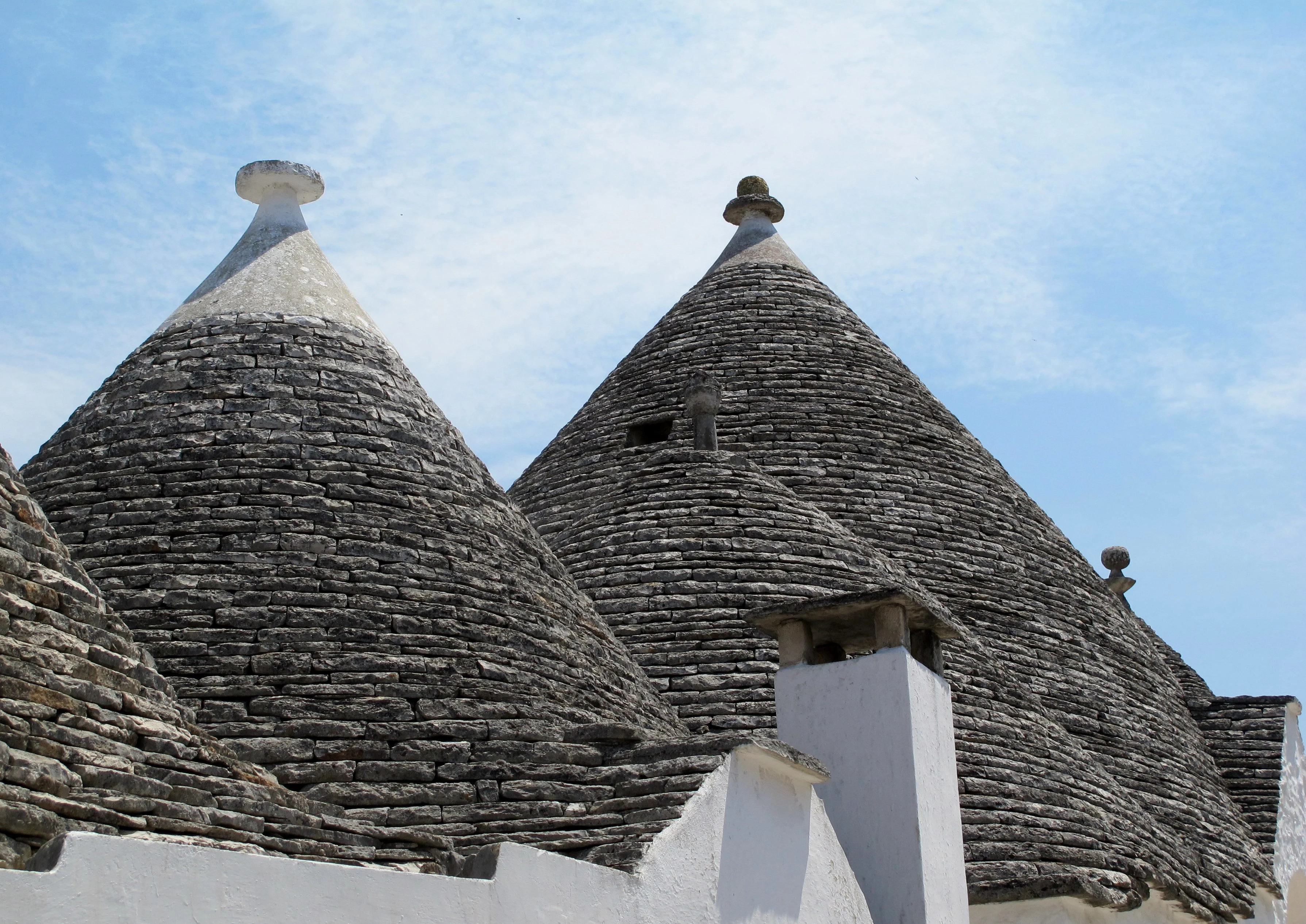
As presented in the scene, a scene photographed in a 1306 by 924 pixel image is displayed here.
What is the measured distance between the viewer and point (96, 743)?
560cm

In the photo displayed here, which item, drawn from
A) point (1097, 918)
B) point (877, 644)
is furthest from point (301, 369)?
point (1097, 918)

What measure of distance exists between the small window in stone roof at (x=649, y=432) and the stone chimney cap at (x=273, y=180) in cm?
405

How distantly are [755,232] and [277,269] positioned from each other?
25.2 ft

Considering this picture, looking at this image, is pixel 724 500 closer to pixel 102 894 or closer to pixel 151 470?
pixel 151 470

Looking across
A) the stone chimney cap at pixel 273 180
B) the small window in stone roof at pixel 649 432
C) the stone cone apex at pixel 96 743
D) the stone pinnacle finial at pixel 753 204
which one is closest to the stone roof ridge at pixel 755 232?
the stone pinnacle finial at pixel 753 204

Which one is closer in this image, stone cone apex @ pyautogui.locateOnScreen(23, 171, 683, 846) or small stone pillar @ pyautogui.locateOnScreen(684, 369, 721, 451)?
stone cone apex @ pyautogui.locateOnScreen(23, 171, 683, 846)

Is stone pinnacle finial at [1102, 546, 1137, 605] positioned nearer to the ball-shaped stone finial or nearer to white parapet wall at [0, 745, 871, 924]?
the ball-shaped stone finial

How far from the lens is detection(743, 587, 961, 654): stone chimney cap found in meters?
8.89

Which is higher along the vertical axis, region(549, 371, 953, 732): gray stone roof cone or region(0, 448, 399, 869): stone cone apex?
region(549, 371, 953, 732): gray stone roof cone

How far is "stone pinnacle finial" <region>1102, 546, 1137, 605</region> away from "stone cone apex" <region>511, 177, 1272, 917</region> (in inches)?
110

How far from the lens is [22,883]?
4328mm

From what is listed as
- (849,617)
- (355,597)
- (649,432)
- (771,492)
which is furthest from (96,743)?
(649,432)

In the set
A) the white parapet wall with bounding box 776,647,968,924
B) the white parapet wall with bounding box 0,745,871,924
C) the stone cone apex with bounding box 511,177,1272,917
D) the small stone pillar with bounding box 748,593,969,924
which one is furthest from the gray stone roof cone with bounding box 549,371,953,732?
the white parapet wall with bounding box 0,745,871,924

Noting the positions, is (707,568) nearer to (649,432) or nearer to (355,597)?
(649,432)
